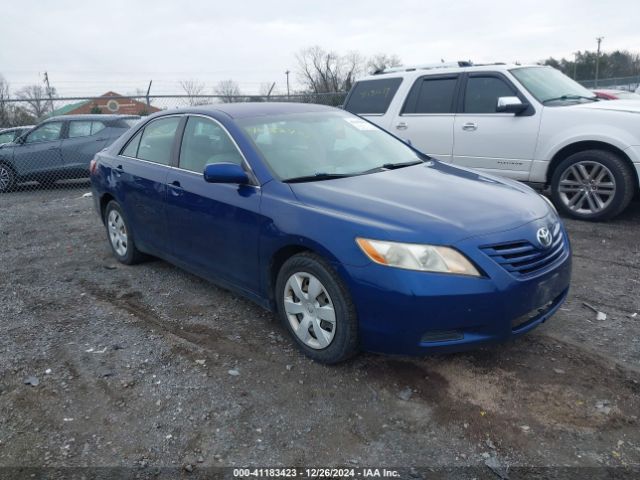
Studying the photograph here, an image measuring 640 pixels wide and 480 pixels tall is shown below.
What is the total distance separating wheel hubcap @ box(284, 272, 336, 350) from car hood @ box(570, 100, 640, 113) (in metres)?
4.69

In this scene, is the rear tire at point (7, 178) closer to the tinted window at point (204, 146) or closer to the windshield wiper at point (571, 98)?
the tinted window at point (204, 146)

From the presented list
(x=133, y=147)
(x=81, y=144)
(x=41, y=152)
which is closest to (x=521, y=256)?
(x=133, y=147)

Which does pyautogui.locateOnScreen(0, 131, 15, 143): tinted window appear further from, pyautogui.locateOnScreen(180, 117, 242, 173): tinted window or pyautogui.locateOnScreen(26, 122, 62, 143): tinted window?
pyautogui.locateOnScreen(180, 117, 242, 173): tinted window

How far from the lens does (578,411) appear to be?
284 cm

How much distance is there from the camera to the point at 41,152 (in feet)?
36.8

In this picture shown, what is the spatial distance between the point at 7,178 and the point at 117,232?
753 centimetres

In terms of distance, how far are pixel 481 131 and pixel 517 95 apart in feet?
1.96

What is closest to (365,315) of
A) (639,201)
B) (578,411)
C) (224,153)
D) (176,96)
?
(578,411)

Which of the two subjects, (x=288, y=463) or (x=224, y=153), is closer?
(x=288, y=463)

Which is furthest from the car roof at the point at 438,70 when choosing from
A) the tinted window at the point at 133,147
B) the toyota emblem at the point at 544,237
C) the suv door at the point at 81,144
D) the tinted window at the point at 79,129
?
the tinted window at the point at 79,129

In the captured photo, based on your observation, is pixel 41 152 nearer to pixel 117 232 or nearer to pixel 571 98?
pixel 117 232

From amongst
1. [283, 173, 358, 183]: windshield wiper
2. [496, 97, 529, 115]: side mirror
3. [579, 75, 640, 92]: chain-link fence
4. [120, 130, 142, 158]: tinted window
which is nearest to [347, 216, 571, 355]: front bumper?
[283, 173, 358, 183]: windshield wiper

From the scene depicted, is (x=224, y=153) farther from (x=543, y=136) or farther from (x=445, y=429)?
(x=543, y=136)

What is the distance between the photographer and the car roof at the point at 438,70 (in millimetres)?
6954
